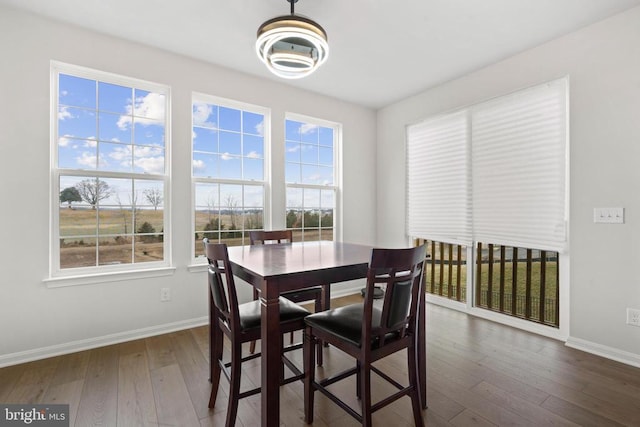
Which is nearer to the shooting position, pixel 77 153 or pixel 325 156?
pixel 77 153

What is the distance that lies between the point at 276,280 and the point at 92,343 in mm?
2292

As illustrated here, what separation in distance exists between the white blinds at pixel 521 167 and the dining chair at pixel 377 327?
1936 mm

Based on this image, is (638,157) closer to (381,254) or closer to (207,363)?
(381,254)

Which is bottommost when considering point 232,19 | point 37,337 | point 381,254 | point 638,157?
point 37,337

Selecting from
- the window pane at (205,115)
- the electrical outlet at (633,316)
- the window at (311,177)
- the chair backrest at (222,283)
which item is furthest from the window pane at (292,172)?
the electrical outlet at (633,316)

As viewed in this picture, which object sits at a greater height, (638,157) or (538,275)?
(638,157)

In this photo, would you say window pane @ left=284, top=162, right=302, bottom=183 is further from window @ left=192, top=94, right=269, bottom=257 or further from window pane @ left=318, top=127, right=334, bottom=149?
window pane @ left=318, top=127, right=334, bottom=149

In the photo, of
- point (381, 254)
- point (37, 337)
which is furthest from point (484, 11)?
point (37, 337)

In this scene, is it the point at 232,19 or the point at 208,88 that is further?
the point at 208,88

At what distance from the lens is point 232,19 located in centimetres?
247

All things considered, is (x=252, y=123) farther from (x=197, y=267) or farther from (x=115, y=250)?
(x=115, y=250)

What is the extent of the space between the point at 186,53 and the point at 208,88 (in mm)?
369

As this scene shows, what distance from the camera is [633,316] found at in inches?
92.3

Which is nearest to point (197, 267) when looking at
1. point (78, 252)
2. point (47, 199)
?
point (78, 252)
